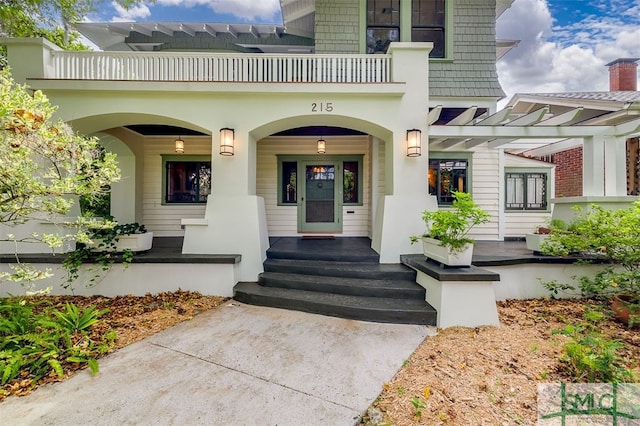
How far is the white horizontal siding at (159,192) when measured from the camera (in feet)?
24.7

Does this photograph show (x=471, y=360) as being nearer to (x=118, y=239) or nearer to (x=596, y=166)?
(x=596, y=166)

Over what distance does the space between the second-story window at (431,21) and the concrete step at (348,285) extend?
233 inches

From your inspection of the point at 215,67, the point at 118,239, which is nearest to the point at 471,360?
the point at 118,239

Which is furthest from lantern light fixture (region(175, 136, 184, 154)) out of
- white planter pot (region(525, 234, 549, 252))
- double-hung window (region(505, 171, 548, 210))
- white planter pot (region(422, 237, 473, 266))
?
double-hung window (region(505, 171, 548, 210))

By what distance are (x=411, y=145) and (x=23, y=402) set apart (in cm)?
556

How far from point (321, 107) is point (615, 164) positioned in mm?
5788

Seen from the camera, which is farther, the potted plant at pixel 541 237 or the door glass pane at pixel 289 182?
the door glass pane at pixel 289 182

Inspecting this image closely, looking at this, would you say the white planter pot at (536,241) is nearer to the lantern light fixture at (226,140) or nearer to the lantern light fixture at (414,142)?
the lantern light fixture at (414,142)

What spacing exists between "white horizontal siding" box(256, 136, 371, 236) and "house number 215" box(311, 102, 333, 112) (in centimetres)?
237

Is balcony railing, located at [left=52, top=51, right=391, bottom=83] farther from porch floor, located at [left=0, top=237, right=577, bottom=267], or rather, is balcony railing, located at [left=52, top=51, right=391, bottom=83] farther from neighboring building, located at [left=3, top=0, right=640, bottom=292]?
porch floor, located at [left=0, top=237, right=577, bottom=267]

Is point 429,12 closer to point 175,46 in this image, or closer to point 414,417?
point 175,46

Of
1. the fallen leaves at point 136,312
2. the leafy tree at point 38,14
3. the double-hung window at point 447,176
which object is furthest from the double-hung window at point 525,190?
the leafy tree at point 38,14

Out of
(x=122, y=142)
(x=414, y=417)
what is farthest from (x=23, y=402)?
(x=122, y=142)

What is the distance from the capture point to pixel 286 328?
136 inches
